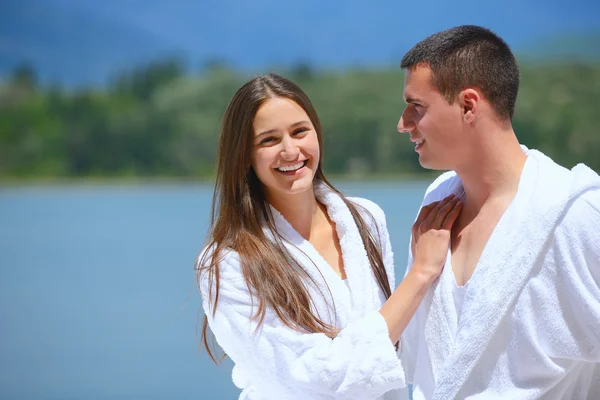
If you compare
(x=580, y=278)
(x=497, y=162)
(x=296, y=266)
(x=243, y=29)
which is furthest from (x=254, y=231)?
(x=243, y=29)

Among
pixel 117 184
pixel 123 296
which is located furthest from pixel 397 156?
pixel 123 296

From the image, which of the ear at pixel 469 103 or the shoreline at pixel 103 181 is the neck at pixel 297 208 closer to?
the ear at pixel 469 103

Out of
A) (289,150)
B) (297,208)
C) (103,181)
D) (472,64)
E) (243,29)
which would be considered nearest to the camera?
(472,64)

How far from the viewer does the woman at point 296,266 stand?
142 cm

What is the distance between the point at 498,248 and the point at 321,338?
0.39 metres

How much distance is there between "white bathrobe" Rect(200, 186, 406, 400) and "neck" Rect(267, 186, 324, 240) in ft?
0.09

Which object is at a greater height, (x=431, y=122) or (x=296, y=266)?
(x=431, y=122)

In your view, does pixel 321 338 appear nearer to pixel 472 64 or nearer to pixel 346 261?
pixel 346 261

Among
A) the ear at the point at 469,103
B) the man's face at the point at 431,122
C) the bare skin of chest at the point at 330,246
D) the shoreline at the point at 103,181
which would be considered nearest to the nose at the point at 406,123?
the man's face at the point at 431,122

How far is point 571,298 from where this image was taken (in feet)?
3.98

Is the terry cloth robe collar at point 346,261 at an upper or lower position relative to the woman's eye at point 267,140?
lower

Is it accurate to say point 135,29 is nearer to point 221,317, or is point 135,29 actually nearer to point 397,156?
point 397,156

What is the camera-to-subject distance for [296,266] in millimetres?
1650

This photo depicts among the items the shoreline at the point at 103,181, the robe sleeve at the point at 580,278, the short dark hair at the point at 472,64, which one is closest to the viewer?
the robe sleeve at the point at 580,278
